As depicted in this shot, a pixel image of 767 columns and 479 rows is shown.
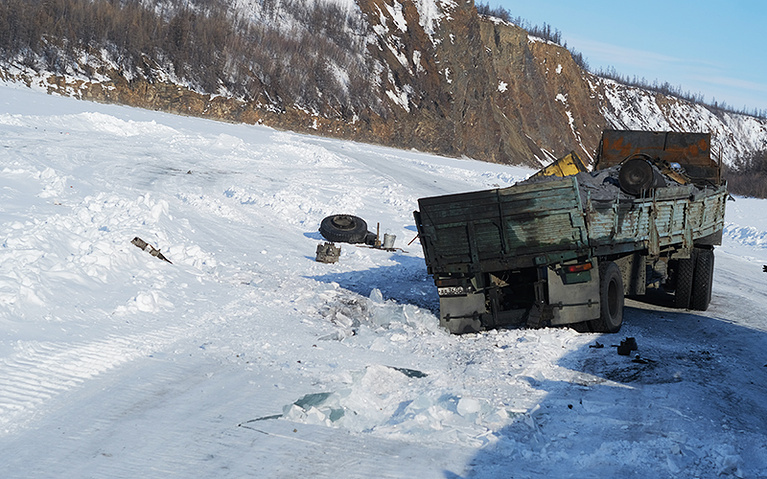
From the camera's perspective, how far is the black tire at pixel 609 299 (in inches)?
336

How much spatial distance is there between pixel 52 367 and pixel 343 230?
10383 millimetres

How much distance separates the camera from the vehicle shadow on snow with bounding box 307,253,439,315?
436 inches

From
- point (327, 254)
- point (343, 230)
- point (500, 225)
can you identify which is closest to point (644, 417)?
point (500, 225)

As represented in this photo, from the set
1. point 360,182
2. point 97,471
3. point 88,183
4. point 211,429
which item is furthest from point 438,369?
point 360,182

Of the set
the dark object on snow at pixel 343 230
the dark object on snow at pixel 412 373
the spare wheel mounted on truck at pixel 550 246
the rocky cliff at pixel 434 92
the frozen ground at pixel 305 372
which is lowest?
the dark object on snow at pixel 412 373

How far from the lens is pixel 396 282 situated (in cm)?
1230

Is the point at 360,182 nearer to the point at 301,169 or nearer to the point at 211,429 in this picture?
the point at 301,169

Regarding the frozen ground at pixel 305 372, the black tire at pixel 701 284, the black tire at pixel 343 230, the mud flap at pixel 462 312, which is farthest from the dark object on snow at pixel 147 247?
the black tire at pixel 701 284

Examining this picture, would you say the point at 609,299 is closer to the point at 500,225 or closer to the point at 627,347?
the point at 627,347

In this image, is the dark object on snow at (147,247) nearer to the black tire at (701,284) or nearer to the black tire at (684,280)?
the black tire at (684,280)

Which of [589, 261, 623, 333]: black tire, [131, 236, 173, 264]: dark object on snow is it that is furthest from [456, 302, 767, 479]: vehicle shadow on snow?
[131, 236, 173, 264]: dark object on snow

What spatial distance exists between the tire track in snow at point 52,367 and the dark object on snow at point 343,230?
28.6 ft

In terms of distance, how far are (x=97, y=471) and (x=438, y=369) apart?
12.1 feet

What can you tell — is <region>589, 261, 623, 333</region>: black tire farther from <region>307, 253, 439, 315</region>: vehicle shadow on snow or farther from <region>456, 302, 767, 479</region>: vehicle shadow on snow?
<region>307, 253, 439, 315</region>: vehicle shadow on snow
